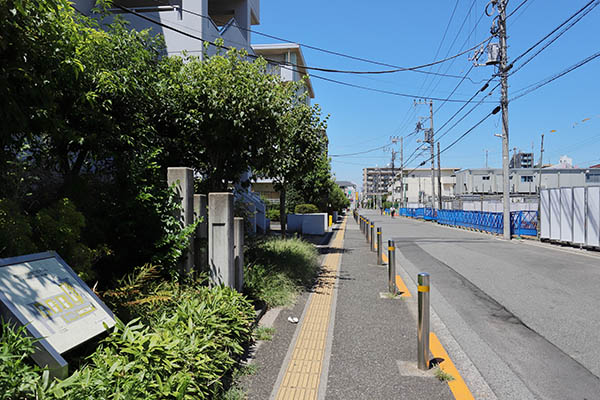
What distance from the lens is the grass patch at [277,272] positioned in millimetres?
6844

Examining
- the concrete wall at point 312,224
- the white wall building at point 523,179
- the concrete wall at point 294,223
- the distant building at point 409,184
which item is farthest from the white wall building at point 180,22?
the white wall building at point 523,179

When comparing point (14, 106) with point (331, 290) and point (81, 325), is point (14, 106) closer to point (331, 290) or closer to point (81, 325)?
point (81, 325)

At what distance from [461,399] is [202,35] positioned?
46.9 ft

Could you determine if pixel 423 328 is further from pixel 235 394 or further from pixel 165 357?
pixel 165 357

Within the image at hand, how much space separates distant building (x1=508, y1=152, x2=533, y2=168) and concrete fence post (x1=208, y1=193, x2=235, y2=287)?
89095 mm

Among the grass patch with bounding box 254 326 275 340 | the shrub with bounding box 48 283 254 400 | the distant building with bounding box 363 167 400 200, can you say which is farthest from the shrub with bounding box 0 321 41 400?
the distant building with bounding box 363 167 400 200

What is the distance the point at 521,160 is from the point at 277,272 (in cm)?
9198

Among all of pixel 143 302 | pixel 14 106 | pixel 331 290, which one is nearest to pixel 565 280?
pixel 331 290

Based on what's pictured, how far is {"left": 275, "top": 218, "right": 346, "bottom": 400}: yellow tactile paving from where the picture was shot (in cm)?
380

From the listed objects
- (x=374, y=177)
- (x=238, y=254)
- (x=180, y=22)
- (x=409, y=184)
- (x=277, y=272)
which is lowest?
(x=277, y=272)

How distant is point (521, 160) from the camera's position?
8681 centimetres

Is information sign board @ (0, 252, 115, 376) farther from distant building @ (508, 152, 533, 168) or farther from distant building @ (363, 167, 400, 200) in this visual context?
distant building @ (363, 167, 400, 200)

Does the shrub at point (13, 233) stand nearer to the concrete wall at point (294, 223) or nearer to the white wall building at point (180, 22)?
the white wall building at point (180, 22)

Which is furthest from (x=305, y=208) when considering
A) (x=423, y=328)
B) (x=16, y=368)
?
(x=16, y=368)
